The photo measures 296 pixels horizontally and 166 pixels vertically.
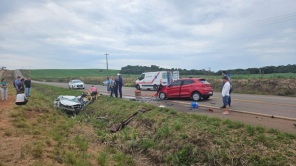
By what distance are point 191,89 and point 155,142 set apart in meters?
8.48

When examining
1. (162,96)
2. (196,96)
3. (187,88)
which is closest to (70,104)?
(162,96)

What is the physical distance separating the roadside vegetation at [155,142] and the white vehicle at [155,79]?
1587 centimetres

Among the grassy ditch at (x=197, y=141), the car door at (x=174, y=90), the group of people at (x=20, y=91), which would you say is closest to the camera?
the grassy ditch at (x=197, y=141)

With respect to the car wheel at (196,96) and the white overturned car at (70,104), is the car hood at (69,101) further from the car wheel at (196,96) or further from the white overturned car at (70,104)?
the car wheel at (196,96)

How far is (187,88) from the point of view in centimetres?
1828

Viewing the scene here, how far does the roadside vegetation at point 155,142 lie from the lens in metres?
7.36

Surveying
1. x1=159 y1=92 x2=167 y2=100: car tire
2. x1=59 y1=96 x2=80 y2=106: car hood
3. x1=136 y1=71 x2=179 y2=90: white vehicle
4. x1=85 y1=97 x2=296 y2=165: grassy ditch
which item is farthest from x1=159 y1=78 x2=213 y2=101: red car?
x1=136 y1=71 x2=179 y2=90: white vehicle

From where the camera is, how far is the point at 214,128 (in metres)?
9.28

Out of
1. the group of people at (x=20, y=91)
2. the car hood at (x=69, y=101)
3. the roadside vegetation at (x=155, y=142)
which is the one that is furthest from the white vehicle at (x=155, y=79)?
the roadside vegetation at (x=155, y=142)

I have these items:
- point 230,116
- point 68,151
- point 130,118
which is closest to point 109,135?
point 130,118

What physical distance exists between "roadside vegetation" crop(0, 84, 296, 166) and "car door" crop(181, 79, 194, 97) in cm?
445

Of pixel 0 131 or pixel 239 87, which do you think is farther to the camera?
pixel 239 87

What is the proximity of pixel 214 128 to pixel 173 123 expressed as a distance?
2130 millimetres

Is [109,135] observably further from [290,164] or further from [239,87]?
[239,87]
